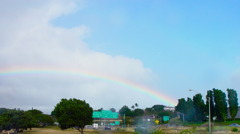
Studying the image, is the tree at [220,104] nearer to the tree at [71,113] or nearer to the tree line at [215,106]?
the tree line at [215,106]

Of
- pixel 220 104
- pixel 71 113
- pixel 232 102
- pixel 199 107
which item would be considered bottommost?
pixel 71 113

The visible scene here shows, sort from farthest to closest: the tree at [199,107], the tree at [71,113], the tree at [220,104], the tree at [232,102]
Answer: the tree at [199,107] → the tree at [232,102] → the tree at [220,104] → the tree at [71,113]

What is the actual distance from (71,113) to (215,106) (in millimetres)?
52594

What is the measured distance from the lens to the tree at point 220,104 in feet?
289

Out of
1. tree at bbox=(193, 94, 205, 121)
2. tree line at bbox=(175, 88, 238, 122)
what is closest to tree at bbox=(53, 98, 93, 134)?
tree line at bbox=(175, 88, 238, 122)

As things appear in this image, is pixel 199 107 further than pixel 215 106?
Yes

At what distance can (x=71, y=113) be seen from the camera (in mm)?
60531

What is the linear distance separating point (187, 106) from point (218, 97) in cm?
1813

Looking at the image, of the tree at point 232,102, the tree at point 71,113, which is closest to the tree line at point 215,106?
the tree at point 232,102

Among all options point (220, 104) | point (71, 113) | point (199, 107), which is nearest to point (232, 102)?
point (220, 104)

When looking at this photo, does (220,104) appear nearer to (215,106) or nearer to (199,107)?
(215,106)

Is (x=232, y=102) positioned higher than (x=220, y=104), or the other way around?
→ (x=232, y=102)

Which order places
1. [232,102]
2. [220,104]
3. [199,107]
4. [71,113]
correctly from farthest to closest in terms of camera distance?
[199,107] → [232,102] → [220,104] → [71,113]

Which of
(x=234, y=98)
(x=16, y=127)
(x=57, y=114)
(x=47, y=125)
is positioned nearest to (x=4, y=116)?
(x=16, y=127)
